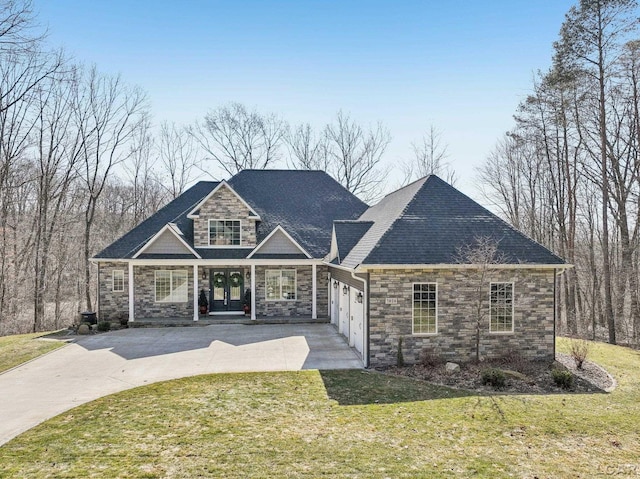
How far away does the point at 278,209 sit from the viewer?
22.1m

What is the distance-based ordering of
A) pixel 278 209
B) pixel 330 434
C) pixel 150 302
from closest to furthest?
pixel 330 434 → pixel 150 302 → pixel 278 209

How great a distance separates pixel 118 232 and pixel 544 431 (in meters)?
33.6

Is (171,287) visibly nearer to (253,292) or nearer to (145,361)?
(253,292)

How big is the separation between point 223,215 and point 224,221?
0.99 feet

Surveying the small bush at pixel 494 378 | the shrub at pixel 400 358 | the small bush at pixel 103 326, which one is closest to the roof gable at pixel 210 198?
the small bush at pixel 103 326

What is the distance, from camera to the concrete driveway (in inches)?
358

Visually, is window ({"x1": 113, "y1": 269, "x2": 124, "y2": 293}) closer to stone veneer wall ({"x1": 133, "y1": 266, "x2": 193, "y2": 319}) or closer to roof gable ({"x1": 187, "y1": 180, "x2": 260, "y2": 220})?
stone veneer wall ({"x1": 133, "y1": 266, "x2": 193, "y2": 319})

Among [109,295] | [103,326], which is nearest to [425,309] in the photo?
[103,326]

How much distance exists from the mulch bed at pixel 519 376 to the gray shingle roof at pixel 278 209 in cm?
921

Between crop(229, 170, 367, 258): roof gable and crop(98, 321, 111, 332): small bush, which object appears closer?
crop(98, 321, 111, 332): small bush

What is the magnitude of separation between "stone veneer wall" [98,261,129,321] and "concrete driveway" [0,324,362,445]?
6.24 feet

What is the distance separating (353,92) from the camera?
63.9 feet

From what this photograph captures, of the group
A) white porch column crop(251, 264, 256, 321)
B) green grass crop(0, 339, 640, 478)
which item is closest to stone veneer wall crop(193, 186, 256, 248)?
white porch column crop(251, 264, 256, 321)

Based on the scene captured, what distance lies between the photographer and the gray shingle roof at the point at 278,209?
19.6m
